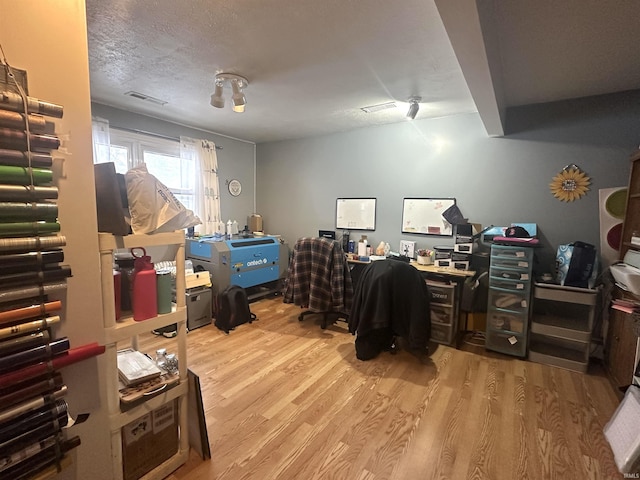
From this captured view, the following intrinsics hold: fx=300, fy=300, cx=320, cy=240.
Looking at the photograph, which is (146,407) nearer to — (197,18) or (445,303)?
(197,18)

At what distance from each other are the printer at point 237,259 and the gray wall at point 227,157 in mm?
918

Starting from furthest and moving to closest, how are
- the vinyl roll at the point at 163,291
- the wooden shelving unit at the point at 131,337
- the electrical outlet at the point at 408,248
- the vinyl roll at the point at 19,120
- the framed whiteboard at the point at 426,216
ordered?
the electrical outlet at the point at 408,248
the framed whiteboard at the point at 426,216
the vinyl roll at the point at 163,291
the wooden shelving unit at the point at 131,337
the vinyl roll at the point at 19,120

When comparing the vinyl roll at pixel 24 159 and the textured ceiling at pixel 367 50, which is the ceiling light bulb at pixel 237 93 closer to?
the textured ceiling at pixel 367 50

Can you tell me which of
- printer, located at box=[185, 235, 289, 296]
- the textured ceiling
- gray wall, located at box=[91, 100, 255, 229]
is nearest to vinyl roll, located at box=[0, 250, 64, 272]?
the textured ceiling

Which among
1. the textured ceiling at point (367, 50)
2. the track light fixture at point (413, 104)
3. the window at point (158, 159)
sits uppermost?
the textured ceiling at point (367, 50)

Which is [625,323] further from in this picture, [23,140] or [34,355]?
[23,140]

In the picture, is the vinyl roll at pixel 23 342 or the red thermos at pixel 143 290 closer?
the vinyl roll at pixel 23 342

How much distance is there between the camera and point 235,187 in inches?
184

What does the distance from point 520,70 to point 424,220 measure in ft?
5.69

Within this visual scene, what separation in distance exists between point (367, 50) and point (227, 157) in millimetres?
3082

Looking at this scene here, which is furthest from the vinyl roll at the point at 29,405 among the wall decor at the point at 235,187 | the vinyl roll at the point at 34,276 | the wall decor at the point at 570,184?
the wall decor at the point at 235,187

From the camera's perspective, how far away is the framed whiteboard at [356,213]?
4.01 m

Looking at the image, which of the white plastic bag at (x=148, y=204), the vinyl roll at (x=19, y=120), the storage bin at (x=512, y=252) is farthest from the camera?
the storage bin at (x=512, y=252)

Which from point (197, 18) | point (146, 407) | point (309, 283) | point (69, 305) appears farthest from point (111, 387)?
point (309, 283)
